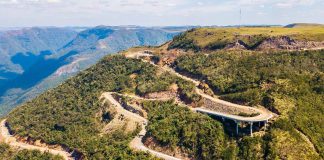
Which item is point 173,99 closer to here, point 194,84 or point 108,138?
point 194,84

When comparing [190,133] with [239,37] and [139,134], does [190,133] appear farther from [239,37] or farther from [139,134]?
[239,37]

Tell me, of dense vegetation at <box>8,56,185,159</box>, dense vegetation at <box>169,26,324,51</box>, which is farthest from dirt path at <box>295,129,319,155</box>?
dense vegetation at <box>169,26,324,51</box>

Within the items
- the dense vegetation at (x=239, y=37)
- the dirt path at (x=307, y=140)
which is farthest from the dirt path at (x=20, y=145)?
the dense vegetation at (x=239, y=37)

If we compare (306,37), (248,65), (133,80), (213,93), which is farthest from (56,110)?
(306,37)

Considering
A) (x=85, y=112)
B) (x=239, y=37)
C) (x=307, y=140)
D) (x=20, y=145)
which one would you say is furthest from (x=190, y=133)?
(x=239, y=37)

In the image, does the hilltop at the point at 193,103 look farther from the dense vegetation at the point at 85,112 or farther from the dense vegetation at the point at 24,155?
the dense vegetation at the point at 24,155

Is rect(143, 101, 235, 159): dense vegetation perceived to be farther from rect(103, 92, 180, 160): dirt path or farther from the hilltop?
rect(103, 92, 180, 160): dirt path
